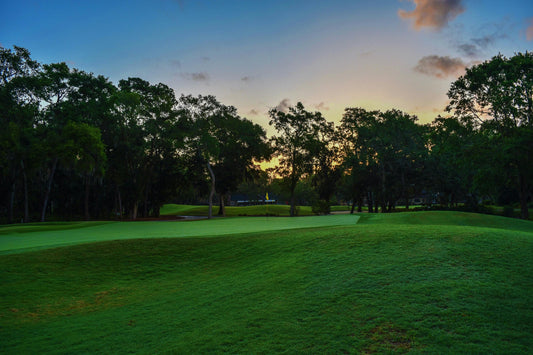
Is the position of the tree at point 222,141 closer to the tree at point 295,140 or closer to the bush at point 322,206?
the tree at point 295,140

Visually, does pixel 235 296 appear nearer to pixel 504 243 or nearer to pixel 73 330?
pixel 73 330

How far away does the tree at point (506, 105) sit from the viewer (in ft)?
97.3

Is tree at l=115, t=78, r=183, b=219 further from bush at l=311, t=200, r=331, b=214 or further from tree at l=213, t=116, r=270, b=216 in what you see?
bush at l=311, t=200, r=331, b=214

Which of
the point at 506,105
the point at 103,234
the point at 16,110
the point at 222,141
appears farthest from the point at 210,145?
the point at 506,105

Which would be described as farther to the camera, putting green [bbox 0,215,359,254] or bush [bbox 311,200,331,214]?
bush [bbox 311,200,331,214]

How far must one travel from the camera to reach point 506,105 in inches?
1235

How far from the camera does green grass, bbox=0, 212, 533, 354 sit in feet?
15.2

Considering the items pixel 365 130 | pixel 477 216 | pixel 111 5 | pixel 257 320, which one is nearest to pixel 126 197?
pixel 111 5

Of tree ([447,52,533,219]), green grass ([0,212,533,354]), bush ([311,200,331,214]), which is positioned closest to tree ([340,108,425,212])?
bush ([311,200,331,214])

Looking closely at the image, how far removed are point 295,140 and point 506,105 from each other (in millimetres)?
27176

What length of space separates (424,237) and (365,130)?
1654 inches

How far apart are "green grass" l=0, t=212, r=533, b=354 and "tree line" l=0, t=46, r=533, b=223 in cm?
2730

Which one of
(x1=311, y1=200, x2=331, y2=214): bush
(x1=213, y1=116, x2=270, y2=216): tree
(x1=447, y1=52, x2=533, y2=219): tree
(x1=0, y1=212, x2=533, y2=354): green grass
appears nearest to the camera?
(x1=0, y1=212, x2=533, y2=354): green grass

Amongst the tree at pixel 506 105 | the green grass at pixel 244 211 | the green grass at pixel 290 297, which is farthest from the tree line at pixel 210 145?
the green grass at pixel 290 297
